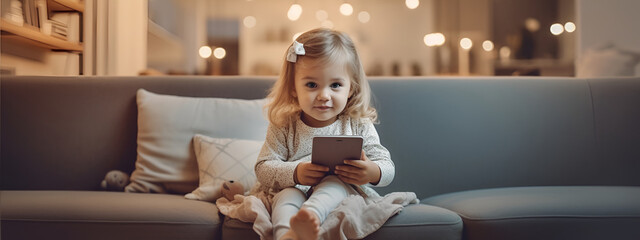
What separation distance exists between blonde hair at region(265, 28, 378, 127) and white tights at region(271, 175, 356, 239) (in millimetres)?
246

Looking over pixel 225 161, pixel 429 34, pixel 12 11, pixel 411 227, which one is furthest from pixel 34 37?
pixel 429 34

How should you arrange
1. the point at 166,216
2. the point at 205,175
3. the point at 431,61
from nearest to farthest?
1. the point at 166,216
2. the point at 205,175
3. the point at 431,61

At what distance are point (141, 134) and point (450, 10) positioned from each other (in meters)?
4.28

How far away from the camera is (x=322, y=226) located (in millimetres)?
1133

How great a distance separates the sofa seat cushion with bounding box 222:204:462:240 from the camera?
120 centimetres

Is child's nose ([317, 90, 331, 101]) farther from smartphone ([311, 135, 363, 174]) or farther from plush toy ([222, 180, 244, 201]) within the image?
plush toy ([222, 180, 244, 201])

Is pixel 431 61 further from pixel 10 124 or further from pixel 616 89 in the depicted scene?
pixel 10 124

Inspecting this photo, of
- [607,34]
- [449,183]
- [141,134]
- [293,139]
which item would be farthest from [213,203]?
[607,34]

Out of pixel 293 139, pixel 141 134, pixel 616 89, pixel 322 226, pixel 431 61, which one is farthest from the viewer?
pixel 431 61

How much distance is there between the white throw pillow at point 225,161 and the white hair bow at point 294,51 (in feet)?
1.37

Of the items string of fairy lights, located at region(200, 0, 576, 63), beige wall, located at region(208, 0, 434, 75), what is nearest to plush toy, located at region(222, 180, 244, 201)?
string of fairy lights, located at region(200, 0, 576, 63)

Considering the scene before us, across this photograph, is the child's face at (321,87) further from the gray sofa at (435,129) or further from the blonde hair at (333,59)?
the gray sofa at (435,129)

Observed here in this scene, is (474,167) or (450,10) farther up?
(450,10)

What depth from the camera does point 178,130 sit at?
1734mm
